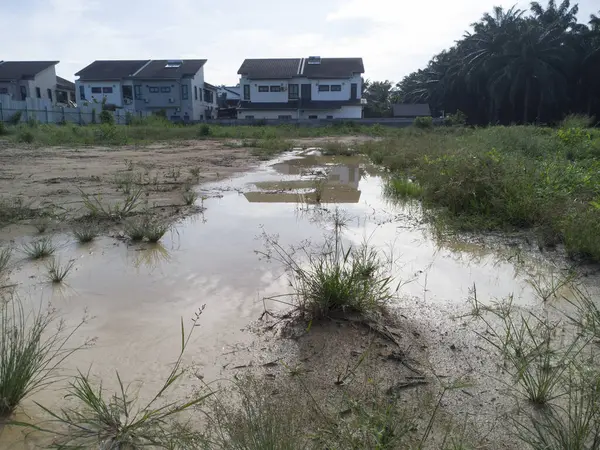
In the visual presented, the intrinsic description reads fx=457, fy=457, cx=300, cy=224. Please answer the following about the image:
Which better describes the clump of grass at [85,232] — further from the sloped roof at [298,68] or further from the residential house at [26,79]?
the residential house at [26,79]

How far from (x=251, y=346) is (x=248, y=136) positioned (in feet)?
84.2

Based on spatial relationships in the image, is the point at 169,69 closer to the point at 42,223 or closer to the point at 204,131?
the point at 204,131

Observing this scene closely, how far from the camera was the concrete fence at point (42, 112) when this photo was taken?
1163 inches

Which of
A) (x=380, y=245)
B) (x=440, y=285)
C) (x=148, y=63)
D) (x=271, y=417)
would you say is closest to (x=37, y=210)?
(x=380, y=245)

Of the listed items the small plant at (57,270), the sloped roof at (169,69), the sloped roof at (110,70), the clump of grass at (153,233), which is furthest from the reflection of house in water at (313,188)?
the sloped roof at (110,70)

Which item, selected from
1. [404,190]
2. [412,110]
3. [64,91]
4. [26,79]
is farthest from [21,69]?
[404,190]

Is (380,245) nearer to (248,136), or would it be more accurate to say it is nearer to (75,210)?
(75,210)

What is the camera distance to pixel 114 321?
136 inches

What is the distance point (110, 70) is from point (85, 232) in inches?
1915

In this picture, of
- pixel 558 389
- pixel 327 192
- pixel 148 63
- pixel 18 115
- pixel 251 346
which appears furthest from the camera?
pixel 148 63

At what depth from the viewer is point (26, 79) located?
44.7 meters

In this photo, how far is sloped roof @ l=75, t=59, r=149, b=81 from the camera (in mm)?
47062

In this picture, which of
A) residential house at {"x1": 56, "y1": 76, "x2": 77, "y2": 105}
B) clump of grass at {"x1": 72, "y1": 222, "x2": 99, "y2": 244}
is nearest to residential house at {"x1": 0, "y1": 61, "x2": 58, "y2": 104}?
residential house at {"x1": 56, "y1": 76, "x2": 77, "y2": 105}

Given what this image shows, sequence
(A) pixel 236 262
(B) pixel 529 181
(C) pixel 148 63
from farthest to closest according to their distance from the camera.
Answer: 1. (C) pixel 148 63
2. (B) pixel 529 181
3. (A) pixel 236 262
